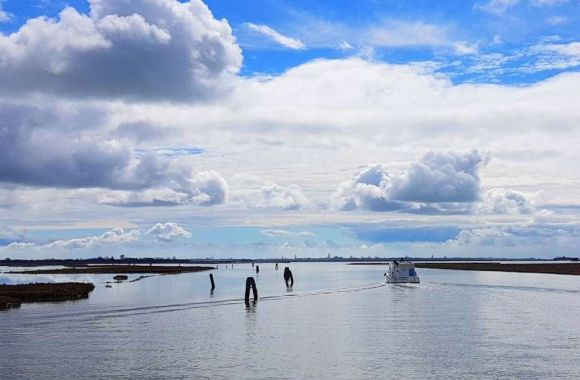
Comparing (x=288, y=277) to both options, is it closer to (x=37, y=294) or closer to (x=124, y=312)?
(x=37, y=294)

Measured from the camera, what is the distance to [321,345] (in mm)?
38312

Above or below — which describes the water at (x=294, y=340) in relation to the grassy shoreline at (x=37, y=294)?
below

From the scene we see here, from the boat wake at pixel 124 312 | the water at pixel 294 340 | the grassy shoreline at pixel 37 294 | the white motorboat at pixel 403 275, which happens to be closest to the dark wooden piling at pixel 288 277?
the white motorboat at pixel 403 275

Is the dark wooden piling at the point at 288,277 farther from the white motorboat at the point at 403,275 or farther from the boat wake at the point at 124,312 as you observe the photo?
the boat wake at the point at 124,312

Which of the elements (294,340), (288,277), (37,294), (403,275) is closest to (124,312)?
(37,294)

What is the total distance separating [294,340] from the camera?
4031 cm

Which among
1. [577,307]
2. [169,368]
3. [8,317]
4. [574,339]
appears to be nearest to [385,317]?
[574,339]

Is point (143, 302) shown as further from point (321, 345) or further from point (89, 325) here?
point (321, 345)

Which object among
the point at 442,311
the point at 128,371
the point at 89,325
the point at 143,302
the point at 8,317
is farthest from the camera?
the point at 143,302

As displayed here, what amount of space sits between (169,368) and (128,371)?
1870mm

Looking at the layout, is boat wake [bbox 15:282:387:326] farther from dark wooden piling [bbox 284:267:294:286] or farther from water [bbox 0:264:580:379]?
dark wooden piling [bbox 284:267:294:286]

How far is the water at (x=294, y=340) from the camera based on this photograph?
30.8m

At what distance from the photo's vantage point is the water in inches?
1211

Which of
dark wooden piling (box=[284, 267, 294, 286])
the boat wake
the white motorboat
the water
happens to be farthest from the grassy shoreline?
the white motorboat
